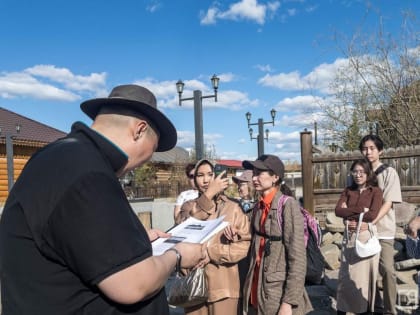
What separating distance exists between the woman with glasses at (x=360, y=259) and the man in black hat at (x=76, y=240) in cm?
343

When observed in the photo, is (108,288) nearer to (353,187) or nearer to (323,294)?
(353,187)

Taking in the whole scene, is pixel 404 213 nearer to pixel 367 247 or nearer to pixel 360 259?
pixel 360 259

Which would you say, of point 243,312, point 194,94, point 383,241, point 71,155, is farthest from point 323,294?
point 194,94

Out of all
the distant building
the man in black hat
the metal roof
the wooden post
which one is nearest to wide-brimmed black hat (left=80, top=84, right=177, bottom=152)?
the man in black hat

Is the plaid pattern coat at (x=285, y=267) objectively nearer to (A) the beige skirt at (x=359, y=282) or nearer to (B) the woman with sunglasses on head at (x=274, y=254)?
(B) the woman with sunglasses on head at (x=274, y=254)

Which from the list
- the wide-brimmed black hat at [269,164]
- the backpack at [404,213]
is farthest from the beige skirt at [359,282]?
the backpack at [404,213]

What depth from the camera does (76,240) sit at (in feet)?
4.25

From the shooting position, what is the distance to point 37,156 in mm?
1473

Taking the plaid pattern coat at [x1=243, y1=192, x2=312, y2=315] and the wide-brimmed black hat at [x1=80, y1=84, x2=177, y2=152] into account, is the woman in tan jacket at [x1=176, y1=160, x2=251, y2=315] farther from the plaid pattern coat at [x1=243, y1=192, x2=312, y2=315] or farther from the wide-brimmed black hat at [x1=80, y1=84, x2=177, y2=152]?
the wide-brimmed black hat at [x1=80, y1=84, x2=177, y2=152]

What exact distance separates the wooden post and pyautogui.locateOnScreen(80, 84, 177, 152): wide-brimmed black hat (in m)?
7.04

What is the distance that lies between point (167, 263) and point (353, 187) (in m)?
3.66

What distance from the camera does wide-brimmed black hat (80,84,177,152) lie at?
1623 mm

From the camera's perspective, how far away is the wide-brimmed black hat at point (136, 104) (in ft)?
5.32

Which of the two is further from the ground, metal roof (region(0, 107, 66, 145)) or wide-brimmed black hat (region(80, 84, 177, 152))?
metal roof (region(0, 107, 66, 145))
